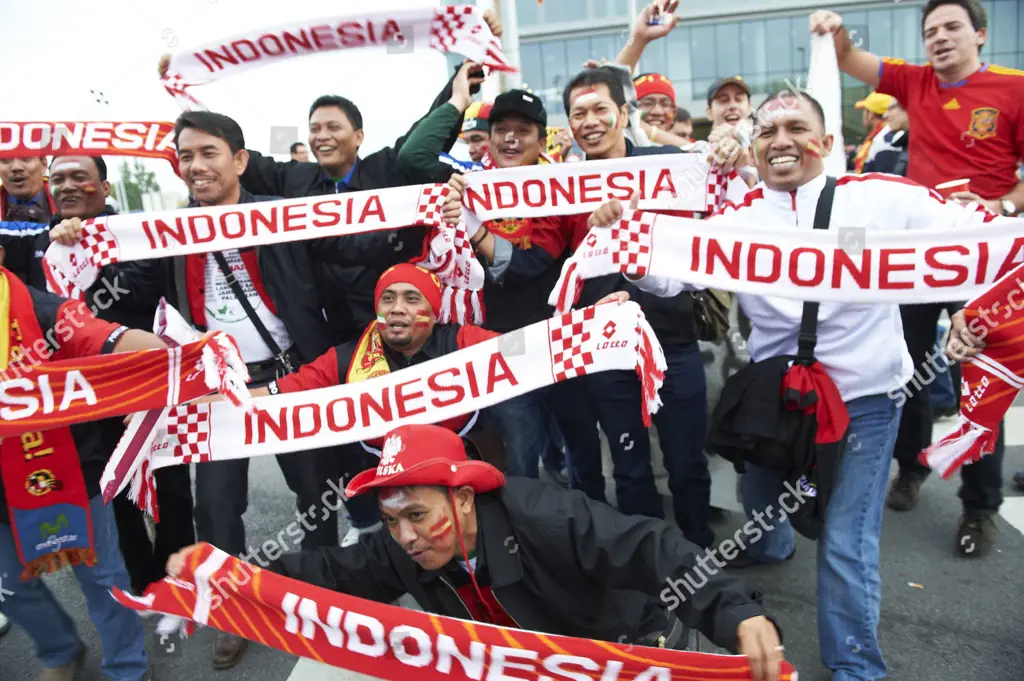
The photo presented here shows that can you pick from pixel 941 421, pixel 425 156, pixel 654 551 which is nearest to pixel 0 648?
pixel 425 156

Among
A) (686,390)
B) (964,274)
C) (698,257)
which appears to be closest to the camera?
(964,274)

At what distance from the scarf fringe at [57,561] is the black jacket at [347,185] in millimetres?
1374

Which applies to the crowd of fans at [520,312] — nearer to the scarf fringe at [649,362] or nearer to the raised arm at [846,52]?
the raised arm at [846,52]

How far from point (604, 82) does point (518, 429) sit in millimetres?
1619

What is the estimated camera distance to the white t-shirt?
346 cm

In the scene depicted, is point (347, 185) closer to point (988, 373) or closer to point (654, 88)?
point (654, 88)

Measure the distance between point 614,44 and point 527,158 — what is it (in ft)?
85.0

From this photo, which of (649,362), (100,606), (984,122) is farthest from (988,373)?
(100,606)

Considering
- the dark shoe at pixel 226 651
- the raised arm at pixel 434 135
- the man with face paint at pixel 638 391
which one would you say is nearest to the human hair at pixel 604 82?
the man with face paint at pixel 638 391

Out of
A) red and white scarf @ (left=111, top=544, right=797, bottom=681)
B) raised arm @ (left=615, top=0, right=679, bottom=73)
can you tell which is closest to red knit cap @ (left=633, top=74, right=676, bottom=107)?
raised arm @ (left=615, top=0, right=679, bottom=73)

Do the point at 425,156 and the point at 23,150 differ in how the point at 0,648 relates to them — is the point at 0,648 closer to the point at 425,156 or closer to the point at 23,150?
the point at 23,150

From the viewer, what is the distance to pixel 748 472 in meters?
3.19

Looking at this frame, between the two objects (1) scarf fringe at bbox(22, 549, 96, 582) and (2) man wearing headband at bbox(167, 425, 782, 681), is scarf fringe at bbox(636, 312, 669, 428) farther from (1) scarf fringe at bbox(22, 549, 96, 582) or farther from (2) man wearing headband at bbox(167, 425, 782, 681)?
(1) scarf fringe at bbox(22, 549, 96, 582)

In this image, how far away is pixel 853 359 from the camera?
2.70m
